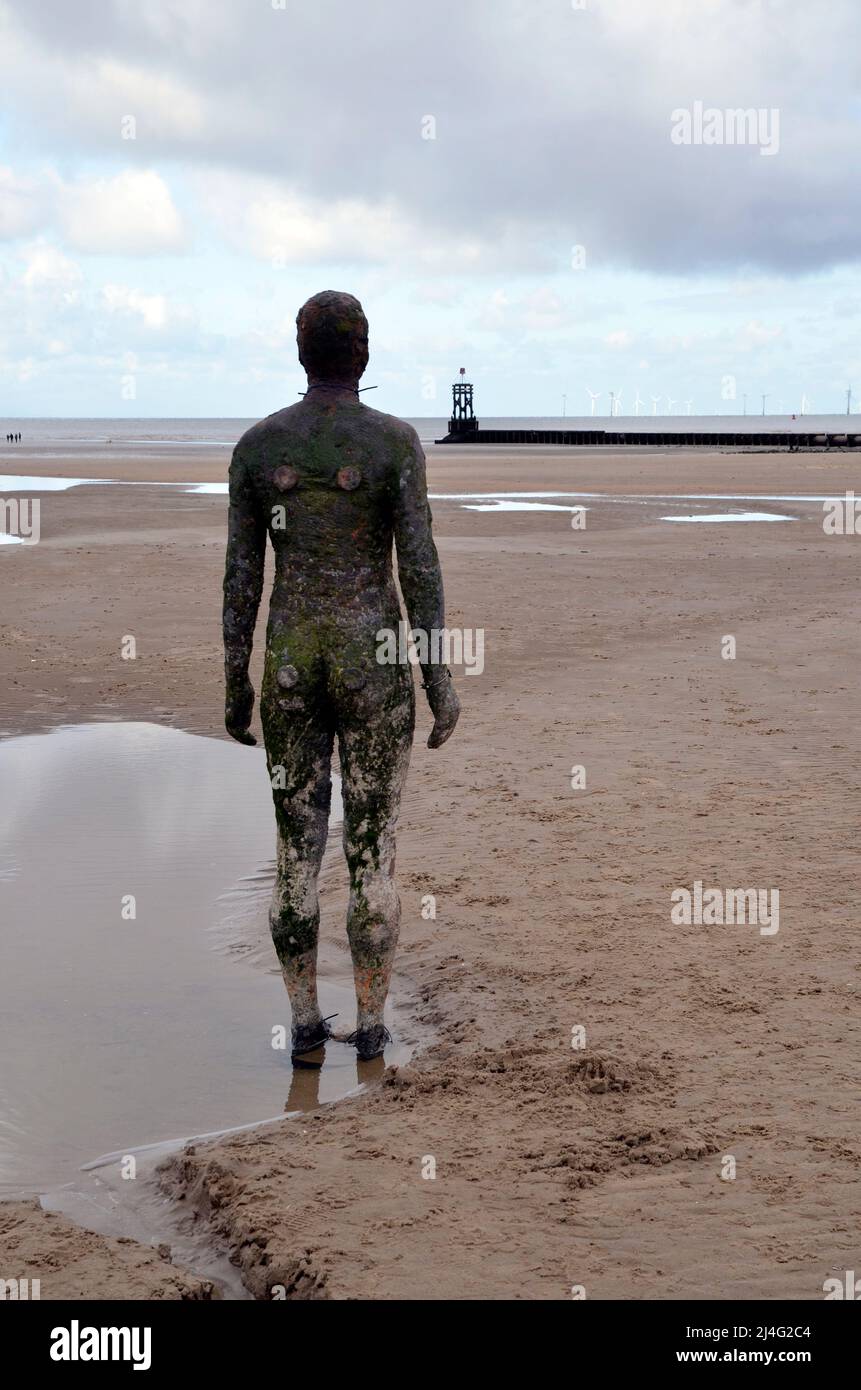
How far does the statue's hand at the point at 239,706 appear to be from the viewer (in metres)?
→ 5.14

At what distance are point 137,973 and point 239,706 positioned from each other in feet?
5.03

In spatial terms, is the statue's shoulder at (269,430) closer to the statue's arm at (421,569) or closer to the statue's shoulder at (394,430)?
the statue's shoulder at (394,430)

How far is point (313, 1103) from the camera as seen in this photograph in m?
4.88

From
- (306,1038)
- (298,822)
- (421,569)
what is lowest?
(306,1038)

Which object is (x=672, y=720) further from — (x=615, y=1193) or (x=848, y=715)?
(x=615, y=1193)

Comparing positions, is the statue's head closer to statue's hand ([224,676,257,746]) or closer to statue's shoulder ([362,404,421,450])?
statue's shoulder ([362,404,421,450])

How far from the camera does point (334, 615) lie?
488cm

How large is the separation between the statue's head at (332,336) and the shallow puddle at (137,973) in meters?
2.63

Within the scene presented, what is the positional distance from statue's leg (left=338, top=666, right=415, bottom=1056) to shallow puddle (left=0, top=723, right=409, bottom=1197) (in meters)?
0.33
